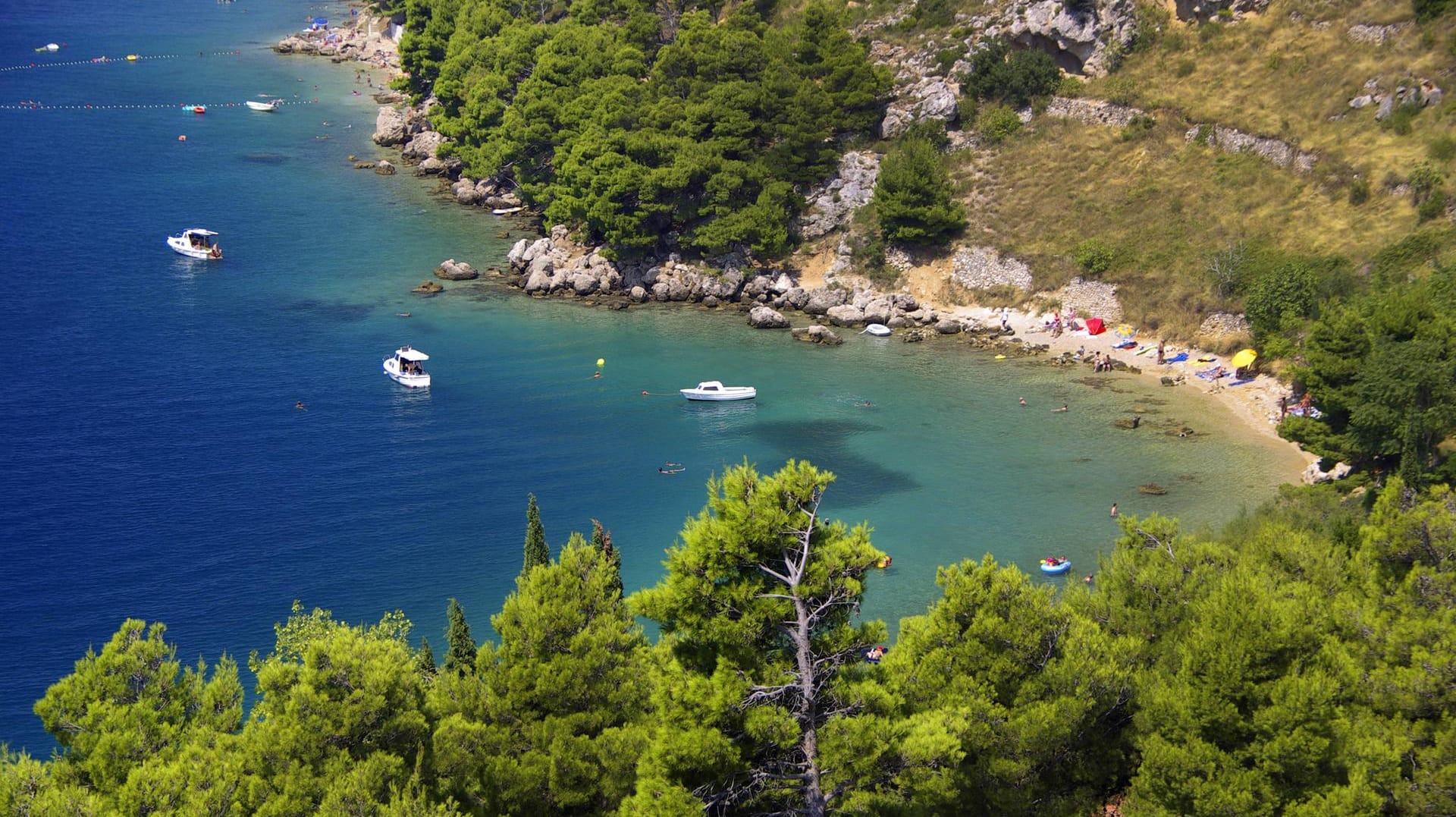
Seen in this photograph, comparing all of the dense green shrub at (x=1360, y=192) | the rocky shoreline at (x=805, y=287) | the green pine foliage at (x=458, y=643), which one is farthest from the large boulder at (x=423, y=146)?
the green pine foliage at (x=458, y=643)

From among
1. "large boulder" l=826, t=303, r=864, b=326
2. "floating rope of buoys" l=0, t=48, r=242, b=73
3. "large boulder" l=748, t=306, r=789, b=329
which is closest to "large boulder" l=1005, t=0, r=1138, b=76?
"large boulder" l=826, t=303, r=864, b=326

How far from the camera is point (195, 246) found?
112 meters

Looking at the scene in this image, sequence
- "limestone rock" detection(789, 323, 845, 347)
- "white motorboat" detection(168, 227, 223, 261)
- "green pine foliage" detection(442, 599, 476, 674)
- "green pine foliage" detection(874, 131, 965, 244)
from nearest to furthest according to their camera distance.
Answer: "green pine foliage" detection(442, 599, 476, 674) < "limestone rock" detection(789, 323, 845, 347) < "green pine foliage" detection(874, 131, 965, 244) < "white motorboat" detection(168, 227, 223, 261)

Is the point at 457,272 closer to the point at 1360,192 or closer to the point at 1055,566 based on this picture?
the point at 1055,566

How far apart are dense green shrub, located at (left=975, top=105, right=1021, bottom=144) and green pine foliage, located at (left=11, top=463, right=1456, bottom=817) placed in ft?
231

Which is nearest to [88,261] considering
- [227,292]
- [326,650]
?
[227,292]

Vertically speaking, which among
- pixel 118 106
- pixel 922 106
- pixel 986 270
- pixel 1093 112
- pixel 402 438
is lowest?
pixel 402 438

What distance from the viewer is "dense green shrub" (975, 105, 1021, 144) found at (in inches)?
4227

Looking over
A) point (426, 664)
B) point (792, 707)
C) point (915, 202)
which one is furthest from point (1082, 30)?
point (792, 707)

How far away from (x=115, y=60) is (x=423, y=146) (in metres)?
76.8

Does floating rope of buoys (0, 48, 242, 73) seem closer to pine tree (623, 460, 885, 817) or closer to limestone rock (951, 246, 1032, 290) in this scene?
limestone rock (951, 246, 1032, 290)

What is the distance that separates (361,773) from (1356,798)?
25642 mm

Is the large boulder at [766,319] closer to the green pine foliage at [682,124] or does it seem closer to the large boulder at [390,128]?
the green pine foliage at [682,124]

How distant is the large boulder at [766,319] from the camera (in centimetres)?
9819
